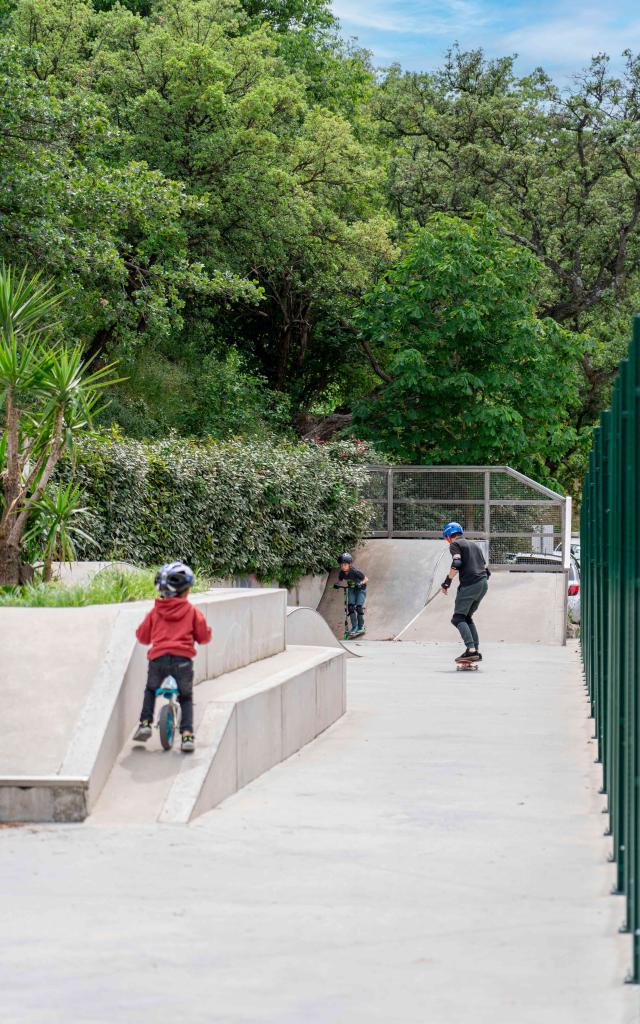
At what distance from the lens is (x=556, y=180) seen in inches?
1474

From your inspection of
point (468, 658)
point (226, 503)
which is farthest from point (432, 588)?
point (468, 658)

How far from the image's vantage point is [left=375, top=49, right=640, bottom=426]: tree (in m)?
37.5

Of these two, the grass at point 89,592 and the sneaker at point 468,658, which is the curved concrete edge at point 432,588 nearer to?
the sneaker at point 468,658

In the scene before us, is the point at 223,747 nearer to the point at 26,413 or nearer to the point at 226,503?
the point at 26,413

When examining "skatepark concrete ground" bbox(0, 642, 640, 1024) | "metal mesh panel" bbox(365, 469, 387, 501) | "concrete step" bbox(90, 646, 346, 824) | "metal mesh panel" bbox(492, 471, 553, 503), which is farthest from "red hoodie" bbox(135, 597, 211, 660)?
"metal mesh panel" bbox(365, 469, 387, 501)

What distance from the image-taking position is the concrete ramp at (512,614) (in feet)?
81.1

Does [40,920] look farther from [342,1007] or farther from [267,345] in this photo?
[267,345]

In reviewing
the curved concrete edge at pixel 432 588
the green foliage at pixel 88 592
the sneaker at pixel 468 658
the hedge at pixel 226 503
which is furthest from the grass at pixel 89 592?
the curved concrete edge at pixel 432 588

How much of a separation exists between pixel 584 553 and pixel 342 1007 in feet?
41.2

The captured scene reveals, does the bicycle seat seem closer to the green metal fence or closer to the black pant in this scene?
the black pant

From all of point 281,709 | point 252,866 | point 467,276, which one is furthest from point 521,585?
point 252,866

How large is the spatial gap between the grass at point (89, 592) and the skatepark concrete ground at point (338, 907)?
2028mm

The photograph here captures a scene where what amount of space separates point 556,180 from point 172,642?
106 feet

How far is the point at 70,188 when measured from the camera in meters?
21.1
